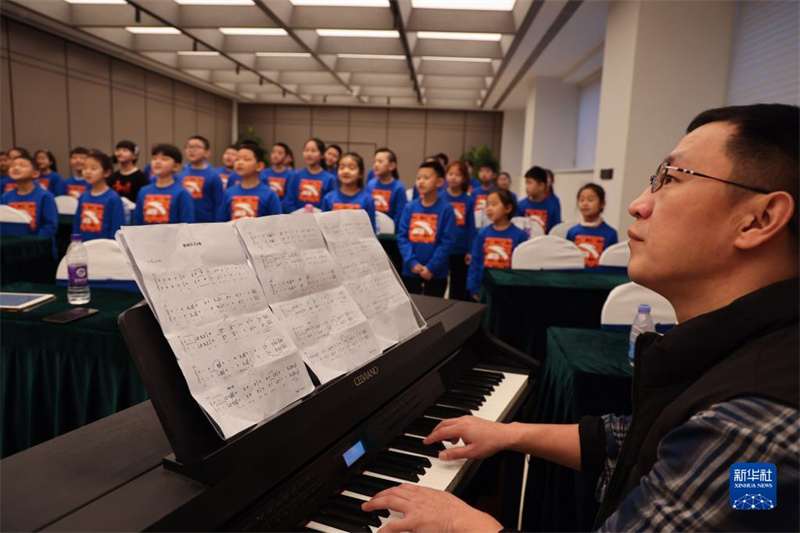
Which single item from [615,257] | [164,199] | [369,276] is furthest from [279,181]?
[369,276]

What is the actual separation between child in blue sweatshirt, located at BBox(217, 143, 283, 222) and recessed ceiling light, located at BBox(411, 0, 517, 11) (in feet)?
9.36

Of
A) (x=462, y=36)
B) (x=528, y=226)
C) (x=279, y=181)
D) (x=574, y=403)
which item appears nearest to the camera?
(x=574, y=403)

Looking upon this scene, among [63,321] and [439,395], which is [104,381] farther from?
[439,395]

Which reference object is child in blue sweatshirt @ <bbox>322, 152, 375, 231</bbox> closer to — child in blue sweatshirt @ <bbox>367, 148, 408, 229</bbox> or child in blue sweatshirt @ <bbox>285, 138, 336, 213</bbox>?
child in blue sweatshirt @ <bbox>367, 148, 408, 229</bbox>

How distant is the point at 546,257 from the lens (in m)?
3.85

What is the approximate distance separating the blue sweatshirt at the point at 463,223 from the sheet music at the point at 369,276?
3826 mm

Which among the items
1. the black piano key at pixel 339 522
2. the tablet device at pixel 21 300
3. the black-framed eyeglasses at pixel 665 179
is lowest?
the black piano key at pixel 339 522

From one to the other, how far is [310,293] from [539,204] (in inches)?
203

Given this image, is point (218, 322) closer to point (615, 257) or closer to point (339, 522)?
point (339, 522)

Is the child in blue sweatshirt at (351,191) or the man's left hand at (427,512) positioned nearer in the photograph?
the man's left hand at (427,512)

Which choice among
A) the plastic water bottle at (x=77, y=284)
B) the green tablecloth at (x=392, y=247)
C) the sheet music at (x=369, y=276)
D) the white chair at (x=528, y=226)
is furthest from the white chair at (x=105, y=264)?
the white chair at (x=528, y=226)

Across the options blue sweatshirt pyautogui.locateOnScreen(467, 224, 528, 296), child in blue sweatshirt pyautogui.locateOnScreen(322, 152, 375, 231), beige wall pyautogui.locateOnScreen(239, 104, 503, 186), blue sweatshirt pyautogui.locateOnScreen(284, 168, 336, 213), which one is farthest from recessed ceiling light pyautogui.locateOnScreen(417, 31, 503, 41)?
beige wall pyautogui.locateOnScreen(239, 104, 503, 186)

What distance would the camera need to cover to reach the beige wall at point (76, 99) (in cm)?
789

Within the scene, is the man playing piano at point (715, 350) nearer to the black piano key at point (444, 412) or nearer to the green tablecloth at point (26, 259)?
the black piano key at point (444, 412)
